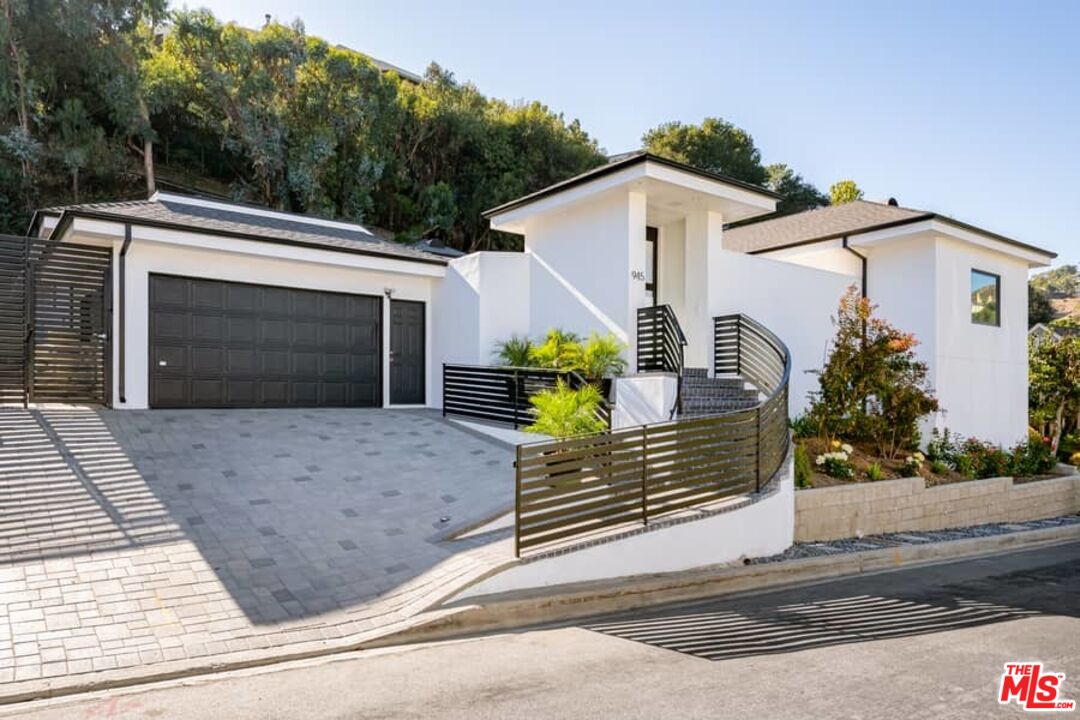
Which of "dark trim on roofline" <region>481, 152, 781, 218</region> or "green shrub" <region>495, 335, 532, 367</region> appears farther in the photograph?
"green shrub" <region>495, 335, 532, 367</region>

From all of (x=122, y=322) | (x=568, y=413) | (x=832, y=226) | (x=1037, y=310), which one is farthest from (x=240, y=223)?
(x=1037, y=310)

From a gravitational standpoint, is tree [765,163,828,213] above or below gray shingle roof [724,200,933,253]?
above

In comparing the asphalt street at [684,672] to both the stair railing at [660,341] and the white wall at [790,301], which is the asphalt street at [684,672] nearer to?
the stair railing at [660,341]

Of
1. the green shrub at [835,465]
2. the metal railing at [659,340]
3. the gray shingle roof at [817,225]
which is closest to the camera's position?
the green shrub at [835,465]

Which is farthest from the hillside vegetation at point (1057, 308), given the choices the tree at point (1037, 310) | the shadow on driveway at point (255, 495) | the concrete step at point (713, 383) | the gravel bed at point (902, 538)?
the shadow on driveway at point (255, 495)

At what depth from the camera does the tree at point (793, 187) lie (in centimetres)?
4081

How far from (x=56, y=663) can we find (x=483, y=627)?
2.91 metres

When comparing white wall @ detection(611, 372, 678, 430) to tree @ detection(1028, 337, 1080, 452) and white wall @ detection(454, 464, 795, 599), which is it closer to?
white wall @ detection(454, 464, 795, 599)

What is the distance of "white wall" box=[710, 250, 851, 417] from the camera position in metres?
13.1

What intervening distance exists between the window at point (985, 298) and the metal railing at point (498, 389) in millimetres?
10045

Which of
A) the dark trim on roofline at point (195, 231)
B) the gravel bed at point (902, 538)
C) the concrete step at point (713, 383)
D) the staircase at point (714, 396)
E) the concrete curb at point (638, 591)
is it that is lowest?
the gravel bed at point (902, 538)

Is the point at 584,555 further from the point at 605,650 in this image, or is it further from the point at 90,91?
the point at 90,91

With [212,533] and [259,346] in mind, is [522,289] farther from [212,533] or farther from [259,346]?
[212,533]

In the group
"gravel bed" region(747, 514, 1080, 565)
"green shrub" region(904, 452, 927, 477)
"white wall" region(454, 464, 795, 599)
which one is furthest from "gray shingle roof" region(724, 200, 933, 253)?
"white wall" region(454, 464, 795, 599)
